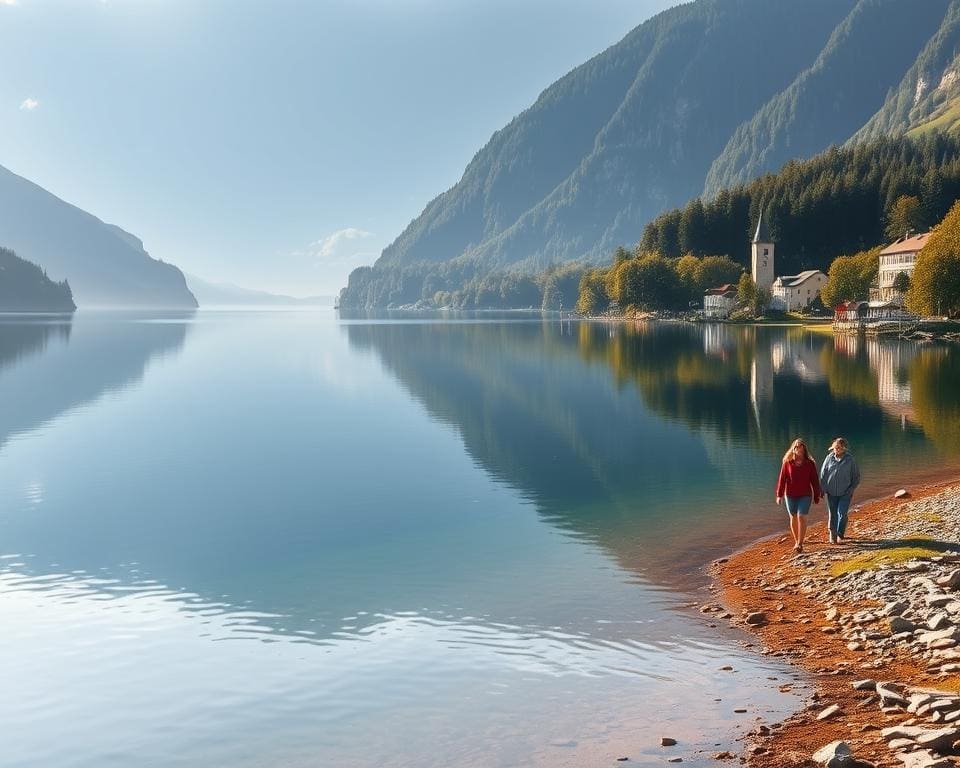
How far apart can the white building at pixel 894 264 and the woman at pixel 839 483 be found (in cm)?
16880

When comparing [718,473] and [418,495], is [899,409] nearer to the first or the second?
[718,473]

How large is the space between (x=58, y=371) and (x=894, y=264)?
161 metres

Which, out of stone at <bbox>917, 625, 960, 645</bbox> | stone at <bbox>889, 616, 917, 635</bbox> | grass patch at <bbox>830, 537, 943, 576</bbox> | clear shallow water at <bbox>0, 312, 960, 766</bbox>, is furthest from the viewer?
grass patch at <bbox>830, 537, 943, 576</bbox>

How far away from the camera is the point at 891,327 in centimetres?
14750

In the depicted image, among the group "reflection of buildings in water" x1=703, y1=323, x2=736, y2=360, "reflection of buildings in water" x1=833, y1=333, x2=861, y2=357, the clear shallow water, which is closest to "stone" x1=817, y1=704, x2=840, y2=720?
the clear shallow water

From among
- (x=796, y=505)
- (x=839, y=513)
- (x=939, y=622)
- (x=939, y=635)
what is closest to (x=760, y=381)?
(x=839, y=513)

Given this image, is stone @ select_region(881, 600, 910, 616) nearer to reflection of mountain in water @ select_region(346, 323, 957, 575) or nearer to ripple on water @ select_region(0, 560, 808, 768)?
ripple on water @ select_region(0, 560, 808, 768)

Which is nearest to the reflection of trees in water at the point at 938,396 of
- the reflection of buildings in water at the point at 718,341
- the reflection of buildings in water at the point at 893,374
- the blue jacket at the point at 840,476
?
the reflection of buildings in water at the point at 893,374

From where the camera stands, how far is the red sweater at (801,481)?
25031 millimetres

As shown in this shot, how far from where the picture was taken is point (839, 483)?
24.5 metres

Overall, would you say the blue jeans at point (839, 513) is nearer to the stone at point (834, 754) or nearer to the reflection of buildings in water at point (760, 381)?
the stone at point (834, 754)

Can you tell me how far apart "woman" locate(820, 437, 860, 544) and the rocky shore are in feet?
1.72

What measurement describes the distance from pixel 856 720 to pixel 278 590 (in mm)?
14332

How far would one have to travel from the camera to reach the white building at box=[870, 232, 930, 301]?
18200cm
